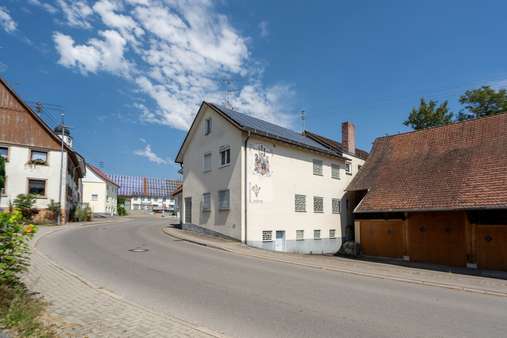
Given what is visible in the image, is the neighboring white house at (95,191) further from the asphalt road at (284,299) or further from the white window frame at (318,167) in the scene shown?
the asphalt road at (284,299)

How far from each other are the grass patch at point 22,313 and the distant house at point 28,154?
26065 mm

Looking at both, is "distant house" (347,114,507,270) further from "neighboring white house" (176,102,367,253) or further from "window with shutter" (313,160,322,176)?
"neighboring white house" (176,102,367,253)

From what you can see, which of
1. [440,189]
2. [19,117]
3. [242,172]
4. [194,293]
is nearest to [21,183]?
[19,117]

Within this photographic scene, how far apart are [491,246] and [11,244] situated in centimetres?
1960

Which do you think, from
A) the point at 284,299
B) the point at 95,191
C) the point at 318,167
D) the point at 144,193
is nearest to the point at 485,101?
the point at 318,167

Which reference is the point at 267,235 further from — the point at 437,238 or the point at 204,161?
the point at 437,238

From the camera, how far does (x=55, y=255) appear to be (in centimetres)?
1282

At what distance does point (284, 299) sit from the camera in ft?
26.0

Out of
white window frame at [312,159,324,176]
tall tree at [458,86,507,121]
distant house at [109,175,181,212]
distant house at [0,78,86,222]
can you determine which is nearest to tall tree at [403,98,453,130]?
tall tree at [458,86,507,121]

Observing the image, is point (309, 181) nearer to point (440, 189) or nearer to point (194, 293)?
point (440, 189)

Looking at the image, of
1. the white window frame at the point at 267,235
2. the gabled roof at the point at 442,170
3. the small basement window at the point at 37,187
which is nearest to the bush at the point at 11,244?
the white window frame at the point at 267,235

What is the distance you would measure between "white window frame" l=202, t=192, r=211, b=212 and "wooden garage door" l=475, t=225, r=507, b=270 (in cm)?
1575

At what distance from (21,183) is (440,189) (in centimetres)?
3065

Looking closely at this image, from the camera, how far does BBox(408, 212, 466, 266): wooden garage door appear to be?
18.6 meters
